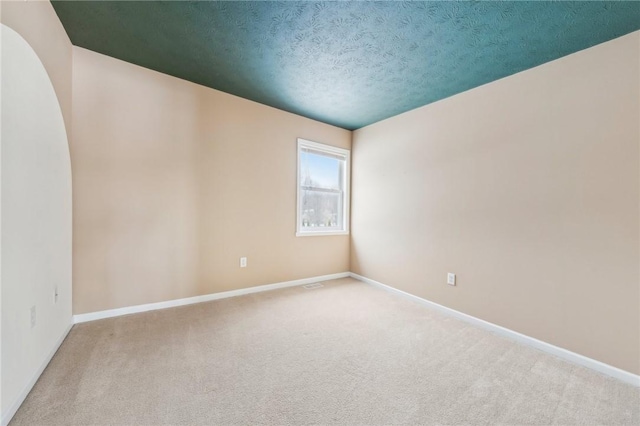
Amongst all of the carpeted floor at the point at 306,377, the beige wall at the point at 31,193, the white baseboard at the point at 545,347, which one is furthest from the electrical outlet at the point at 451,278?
the beige wall at the point at 31,193

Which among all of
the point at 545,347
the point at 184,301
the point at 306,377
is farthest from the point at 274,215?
the point at 545,347

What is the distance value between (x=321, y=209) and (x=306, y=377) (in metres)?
2.61

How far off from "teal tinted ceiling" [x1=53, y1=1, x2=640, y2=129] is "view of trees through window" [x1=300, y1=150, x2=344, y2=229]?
1.25 meters

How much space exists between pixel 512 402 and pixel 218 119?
11.7 feet

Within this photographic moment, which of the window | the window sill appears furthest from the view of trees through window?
the window sill

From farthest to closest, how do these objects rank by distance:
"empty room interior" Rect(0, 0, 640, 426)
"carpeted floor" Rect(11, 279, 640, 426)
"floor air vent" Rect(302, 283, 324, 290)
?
"floor air vent" Rect(302, 283, 324, 290), "empty room interior" Rect(0, 0, 640, 426), "carpeted floor" Rect(11, 279, 640, 426)

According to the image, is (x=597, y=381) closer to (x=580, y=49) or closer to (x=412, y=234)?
(x=412, y=234)

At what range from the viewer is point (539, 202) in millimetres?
2178

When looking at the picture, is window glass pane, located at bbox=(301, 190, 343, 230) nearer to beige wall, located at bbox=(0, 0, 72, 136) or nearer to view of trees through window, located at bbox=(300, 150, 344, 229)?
view of trees through window, located at bbox=(300, 150, 344, 229)

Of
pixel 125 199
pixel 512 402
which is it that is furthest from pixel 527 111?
pixel 125 199

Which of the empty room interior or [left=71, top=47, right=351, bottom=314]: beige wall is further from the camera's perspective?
[left=71, top=47, right=351, bottom=314]: beige wall

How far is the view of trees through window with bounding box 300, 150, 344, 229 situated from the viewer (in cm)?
384

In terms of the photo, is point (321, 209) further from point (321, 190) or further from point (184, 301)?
point (184, 301)

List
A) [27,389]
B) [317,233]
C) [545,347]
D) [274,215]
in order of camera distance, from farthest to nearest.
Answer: [317,233]
[274,215]
[545,347]
[27,389]
